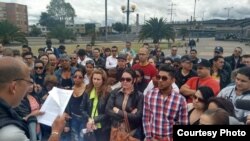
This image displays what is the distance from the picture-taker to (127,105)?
13.7ft

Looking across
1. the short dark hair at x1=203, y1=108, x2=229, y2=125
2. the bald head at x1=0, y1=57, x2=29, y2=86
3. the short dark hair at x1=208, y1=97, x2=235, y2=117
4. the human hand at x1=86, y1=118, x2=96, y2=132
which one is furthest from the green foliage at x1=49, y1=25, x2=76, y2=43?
the short dark hair at x1=203, y1=108, x2=229, y2=125

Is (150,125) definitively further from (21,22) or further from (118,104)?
(21,22)

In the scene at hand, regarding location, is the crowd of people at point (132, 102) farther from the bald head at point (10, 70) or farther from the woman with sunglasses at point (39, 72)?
the woman with sunglasses at point (39, 72)

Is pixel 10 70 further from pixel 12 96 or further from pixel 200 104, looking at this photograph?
pixel 200 104

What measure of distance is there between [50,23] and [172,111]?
96.9m

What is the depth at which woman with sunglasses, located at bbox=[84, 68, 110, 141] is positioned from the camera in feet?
14.8

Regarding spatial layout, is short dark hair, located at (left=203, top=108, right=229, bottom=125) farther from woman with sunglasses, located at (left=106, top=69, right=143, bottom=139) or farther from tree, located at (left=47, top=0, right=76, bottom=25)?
tree, located at (left=47, top=0, right=76, bottom=25)

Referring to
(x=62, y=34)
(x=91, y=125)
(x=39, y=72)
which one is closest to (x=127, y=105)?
(x=91, y=125)

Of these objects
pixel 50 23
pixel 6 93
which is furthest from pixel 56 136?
pixel 50 23

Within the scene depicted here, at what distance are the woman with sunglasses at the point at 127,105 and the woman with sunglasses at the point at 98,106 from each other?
0.23 meters

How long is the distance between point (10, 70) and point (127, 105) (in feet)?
7.35

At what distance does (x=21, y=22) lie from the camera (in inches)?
3944

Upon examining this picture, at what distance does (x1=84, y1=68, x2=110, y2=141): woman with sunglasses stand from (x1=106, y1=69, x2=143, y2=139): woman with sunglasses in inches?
9.1

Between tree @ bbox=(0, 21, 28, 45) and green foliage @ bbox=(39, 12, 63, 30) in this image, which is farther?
green foliage @ bbox=(39, 12, 63, 30)
